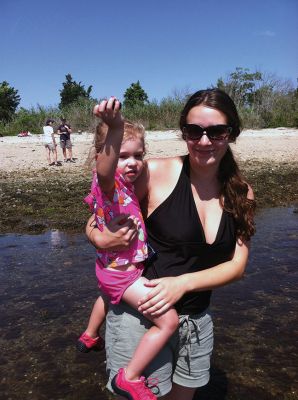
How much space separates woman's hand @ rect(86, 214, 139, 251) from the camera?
2.32 metres

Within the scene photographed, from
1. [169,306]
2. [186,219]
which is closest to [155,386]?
[169,306]

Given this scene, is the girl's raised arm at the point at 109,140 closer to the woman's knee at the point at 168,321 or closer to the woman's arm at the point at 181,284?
the woman's arm at the point at 181,284

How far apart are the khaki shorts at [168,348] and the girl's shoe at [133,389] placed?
0.25ft

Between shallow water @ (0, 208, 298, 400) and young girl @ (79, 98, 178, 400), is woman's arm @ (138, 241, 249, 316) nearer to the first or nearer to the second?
young girl @ (79, 98, 178, 400)

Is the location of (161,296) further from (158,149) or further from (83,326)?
(158,149)

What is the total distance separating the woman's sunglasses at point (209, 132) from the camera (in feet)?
8.07

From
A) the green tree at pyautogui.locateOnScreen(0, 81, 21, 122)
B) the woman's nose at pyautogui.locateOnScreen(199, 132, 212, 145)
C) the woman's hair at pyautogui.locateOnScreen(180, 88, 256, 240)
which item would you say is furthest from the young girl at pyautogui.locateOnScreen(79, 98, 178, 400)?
the green tree at pyautogui.locateOnScreen(0, 81, 21, 122)

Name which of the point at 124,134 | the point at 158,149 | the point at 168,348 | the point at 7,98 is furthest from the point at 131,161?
the point at 7,98

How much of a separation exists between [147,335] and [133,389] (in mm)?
296

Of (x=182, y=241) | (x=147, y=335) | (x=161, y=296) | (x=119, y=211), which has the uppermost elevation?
(x=119, y=211)

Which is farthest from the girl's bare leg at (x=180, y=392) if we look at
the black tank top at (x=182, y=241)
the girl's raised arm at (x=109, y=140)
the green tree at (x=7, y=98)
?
the green tree at (x=7, y=98)

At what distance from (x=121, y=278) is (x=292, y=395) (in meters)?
2.44

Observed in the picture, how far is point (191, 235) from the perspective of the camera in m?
2.44

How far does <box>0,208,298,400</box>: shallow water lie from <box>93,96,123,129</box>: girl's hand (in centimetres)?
289
